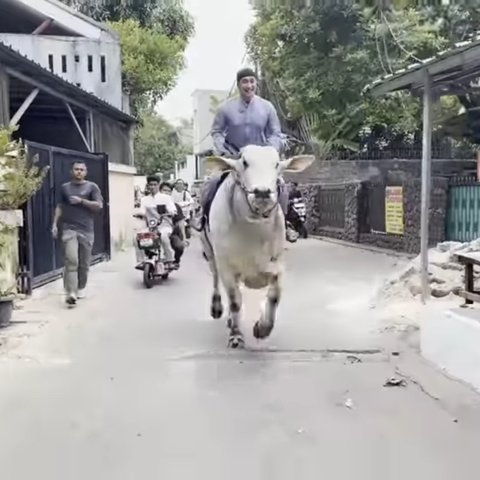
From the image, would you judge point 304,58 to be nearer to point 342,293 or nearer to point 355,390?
point 342,293

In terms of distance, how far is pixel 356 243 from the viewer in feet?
57.5

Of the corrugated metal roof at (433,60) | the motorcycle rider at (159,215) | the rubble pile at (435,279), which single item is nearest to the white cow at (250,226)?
the corrugated metal roof at (433,60)

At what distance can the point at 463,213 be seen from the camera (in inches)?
505

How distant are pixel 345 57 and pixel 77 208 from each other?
11.7 metres

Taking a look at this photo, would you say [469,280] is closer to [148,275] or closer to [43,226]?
[148,275]

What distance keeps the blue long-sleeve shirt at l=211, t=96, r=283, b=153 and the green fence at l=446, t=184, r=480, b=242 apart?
269 inches

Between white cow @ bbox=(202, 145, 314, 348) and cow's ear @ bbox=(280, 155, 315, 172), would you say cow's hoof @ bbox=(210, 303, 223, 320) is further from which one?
cow's ear @ bbox=(280, 155, 315, 172)

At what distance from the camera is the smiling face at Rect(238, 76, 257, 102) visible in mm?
6543

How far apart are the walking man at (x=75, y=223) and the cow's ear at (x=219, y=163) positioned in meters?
3.22

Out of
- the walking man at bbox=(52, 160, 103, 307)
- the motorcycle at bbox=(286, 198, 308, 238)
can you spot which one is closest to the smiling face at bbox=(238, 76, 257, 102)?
the walking man at bbox=(52, 160, 103, 307)

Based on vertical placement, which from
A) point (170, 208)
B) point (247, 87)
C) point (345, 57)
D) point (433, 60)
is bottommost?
point (170, 208)

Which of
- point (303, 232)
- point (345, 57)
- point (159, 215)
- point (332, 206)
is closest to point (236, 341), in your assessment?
point (159, 215)

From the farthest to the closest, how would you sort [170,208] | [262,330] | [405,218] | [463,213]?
[405,218], [463,213], [170,208], [262,330]

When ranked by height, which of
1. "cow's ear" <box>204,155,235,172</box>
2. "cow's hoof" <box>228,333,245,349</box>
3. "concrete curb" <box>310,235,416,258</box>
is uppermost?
"cow's ear" <box>204,155,235,172</box>
